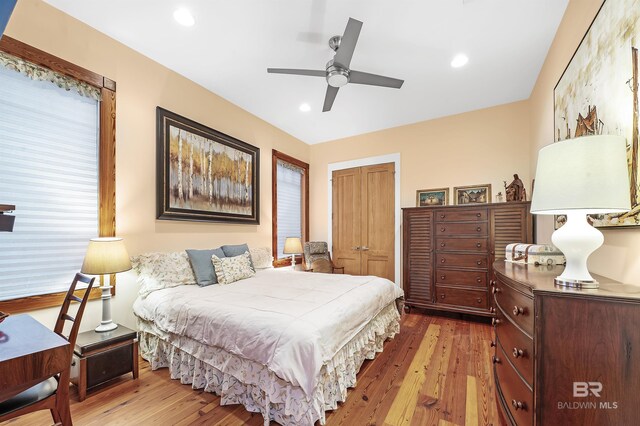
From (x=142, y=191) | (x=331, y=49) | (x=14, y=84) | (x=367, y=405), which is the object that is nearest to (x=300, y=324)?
(x=367, y=405)

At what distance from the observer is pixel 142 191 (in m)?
2.84

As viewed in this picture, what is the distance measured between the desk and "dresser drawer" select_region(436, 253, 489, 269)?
3867 millimetres

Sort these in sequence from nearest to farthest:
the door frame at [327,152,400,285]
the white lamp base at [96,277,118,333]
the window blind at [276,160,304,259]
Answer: the white lamp base at [96,277,118,333], the door frame at [327,152,400,285], the window blind at [276,160,304,259]

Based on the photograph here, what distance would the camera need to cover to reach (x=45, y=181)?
7.23 feet

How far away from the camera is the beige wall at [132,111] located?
221 cm

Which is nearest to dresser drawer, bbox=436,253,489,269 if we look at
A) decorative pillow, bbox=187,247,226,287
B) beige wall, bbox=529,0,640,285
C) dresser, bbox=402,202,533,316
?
dresser, bbox=402,202,533,316

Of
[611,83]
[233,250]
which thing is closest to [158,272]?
[233,250]

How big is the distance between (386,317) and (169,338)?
211 cm

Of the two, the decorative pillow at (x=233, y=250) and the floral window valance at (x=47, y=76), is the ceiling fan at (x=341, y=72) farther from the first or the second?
the decorative pillow at (x=233, y=250)

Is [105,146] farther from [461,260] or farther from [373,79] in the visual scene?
[461,260]

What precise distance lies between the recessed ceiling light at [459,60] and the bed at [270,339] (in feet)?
8.40

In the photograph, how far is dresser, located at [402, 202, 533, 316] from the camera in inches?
135

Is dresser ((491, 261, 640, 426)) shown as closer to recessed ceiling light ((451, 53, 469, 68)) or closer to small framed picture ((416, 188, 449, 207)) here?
recessed ceiling light ((451, 53, 469, 68))
